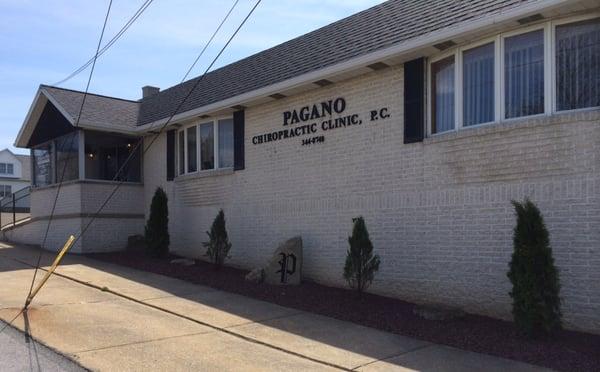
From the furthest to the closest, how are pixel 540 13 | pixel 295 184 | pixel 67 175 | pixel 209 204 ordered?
pixel 67 175 → pixel 209 204 → pixel 295 184 → pixel 540 13

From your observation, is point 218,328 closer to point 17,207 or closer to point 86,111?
point 86,111

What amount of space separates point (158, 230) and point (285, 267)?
4.62 metres

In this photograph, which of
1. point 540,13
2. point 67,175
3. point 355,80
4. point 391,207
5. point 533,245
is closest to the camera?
point 533,245

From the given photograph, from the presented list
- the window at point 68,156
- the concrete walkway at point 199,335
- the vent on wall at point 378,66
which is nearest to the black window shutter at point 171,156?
the window at point 68,156

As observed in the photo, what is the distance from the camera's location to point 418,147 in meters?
9.73

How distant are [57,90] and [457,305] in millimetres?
14672

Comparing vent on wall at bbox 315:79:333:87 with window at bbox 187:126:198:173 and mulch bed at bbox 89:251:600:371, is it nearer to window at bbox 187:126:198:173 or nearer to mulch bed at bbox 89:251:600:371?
mulch bed at bbox 89:251:600:371

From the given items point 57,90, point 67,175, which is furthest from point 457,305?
point 57,90

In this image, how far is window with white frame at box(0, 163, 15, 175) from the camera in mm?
50406

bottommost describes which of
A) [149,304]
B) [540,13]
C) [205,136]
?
[149,304]

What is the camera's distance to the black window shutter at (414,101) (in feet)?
32.0

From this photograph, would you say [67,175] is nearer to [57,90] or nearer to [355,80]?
[57,90]

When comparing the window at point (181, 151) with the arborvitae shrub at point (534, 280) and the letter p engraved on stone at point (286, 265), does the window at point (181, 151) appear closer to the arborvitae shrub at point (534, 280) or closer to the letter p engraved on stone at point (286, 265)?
the letter p engraved on stone at point (286, 265)

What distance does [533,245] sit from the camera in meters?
7.15
